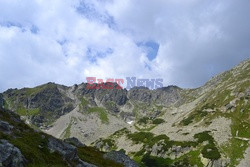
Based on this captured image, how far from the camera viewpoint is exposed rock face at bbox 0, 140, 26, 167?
92.9ft

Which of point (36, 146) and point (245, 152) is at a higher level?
point (245, 152)

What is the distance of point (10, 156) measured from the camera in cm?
2900

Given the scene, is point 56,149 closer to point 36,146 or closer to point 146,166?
point 36,146

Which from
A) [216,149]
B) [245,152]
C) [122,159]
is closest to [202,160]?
[216,149]

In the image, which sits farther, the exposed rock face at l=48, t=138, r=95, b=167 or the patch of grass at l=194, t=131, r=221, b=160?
the patch of grass at l=194, t=131, r=221, b=160

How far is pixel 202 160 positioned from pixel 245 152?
23.0 meters

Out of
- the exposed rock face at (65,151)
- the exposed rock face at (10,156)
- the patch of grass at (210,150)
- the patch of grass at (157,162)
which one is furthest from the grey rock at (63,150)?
the patch of grass at (157,162)

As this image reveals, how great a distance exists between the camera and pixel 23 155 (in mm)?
30734

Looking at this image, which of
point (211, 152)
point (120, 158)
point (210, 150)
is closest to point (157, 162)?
point (210, 150)

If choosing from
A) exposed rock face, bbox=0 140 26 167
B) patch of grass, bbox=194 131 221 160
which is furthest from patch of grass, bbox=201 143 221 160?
exposed rock face, bbox=0 140 26 167

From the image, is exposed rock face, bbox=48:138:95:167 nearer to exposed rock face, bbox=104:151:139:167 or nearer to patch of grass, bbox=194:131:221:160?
exposed rock face, bbox=104:151:139:167

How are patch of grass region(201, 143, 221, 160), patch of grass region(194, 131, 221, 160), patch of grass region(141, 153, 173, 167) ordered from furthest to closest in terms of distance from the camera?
1. patch of grass region(141, 153, 173, 167)
2. patch of grass region(194, 131, 221, 160)
3. patch of grass region(201, 143, 221, 160)

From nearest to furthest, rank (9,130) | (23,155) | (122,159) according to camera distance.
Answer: (23,155)
(9,130)
(122,159)

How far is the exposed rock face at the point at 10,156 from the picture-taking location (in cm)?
2833
